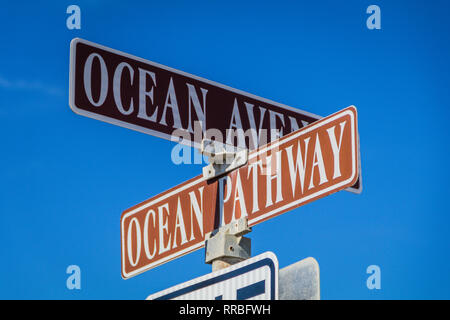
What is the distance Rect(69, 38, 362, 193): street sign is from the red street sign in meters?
0.30

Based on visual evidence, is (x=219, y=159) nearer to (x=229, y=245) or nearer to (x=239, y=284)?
(x=229, y=245)

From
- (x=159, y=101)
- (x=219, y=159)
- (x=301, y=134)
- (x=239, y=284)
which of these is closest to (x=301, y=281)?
(x=239, y=284)

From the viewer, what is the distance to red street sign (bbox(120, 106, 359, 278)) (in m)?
3.50

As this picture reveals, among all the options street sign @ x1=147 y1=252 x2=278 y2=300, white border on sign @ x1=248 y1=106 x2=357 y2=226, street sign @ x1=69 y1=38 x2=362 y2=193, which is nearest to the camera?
street sign @ x1=147 y1=252 x2=278 y2=300

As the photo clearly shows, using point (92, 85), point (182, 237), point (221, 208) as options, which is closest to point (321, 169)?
point (221, 208)

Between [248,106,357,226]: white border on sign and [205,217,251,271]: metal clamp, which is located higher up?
[248,106,357,226]: white border on sign

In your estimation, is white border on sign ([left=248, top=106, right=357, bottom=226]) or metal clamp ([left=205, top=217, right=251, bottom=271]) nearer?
white border on sign ([left=248, top=106, right=357, bottom=226])

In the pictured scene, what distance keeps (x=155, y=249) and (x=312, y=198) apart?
100cm

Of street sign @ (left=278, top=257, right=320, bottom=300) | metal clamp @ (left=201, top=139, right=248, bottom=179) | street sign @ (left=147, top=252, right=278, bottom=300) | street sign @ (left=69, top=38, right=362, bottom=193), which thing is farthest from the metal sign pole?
street sign @ (left=278, top=257, right=320, bottom=300)

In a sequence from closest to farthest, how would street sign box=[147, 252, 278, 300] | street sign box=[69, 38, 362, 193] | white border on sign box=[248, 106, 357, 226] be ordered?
1. street sign box=[147, 252, 278, 300]
2. white border on sign box=[248, 106, 357, 226]
3. street sign box=[69, 38, 362, 193]

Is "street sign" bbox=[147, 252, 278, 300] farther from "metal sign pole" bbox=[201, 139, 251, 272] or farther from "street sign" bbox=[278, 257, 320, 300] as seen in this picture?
"metal sign pole" bbox=[201, 139, 251, 272]

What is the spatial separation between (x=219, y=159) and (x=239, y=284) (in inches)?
48.3

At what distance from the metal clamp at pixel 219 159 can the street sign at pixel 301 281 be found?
1142 mm

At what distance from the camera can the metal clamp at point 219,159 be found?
4062 mm
